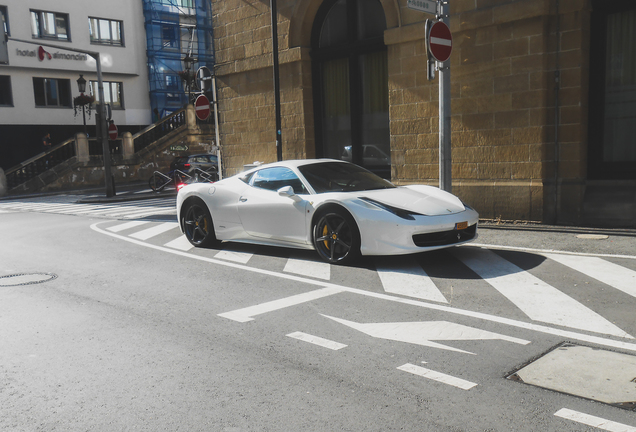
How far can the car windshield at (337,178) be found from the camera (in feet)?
26.5

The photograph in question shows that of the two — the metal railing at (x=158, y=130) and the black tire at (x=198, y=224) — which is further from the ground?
the metal railing at (x=158, y=130)

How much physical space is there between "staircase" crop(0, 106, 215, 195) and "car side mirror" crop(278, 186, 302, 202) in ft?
82.7

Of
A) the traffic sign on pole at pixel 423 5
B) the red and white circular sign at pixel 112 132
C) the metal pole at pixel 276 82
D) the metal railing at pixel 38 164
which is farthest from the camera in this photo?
the metal railing at pixel 38 164

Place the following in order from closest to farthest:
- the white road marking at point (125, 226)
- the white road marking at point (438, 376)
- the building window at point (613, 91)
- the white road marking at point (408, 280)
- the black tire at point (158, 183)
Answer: the white road marking at point (438, 376) → the white road marking at point (408, 280) → the building window at point (613, 91) → the white road marking at point (125, 226) → the black tire at point (158, 183)

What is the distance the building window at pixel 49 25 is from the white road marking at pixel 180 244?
30.7 metres

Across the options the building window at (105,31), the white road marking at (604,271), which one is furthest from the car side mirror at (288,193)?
the building window at (105,31)

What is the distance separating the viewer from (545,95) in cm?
1047

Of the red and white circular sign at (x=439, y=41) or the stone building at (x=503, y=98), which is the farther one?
the stone building at (x=503, y=98)

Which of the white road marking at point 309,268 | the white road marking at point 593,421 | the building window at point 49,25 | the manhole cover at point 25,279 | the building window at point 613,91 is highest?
the building window at point 49,25

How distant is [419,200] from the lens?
7.62m

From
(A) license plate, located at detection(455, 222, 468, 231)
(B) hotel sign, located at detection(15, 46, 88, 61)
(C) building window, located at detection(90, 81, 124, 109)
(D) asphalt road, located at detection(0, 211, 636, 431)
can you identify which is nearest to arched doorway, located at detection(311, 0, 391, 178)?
(A) license plate, located at detection(455, 222, 468, 231)

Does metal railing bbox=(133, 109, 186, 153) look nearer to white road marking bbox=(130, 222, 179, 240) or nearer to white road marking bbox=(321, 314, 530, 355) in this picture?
white road marking bbox=(130, 222, 179, 240)

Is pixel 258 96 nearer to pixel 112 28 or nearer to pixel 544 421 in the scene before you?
pixel 544 421

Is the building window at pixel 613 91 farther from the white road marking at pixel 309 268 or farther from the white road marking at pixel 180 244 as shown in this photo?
the white road marking at pixel 180 244
